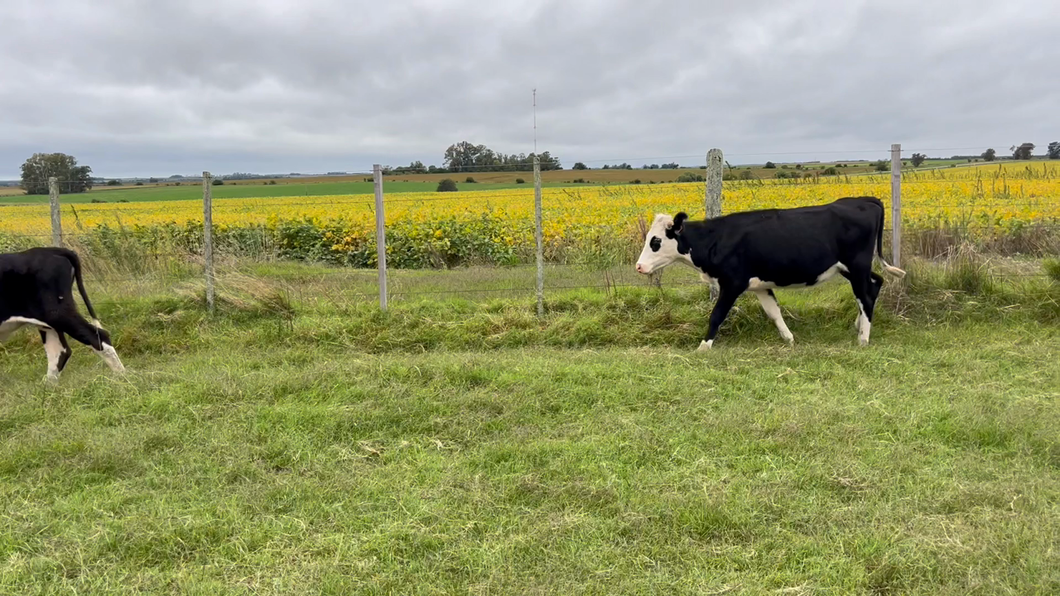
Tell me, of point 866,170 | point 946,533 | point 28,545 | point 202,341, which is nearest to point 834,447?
point 946,533

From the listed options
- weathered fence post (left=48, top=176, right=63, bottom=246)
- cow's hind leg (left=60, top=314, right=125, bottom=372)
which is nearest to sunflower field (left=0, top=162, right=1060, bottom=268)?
weathered fence post (left=48, top=176, right=63, bottom=246)

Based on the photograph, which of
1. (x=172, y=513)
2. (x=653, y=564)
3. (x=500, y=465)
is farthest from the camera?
(x=500, y=465)

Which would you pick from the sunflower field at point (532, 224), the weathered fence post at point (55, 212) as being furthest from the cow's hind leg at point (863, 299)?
the weathered fence post at point (55, 212)

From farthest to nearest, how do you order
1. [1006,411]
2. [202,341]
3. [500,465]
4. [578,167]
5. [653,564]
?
1. [578,167]
2. [202,341]
3. [1006,411]
4. [500,465]
5. [653,564]

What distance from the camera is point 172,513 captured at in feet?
12.4

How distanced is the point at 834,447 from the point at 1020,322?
15.4ft

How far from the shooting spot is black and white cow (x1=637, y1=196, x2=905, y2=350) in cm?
725

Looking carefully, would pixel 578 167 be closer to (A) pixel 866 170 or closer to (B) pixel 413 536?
(A) pixel 866 170

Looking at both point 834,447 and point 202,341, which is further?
point 202,341

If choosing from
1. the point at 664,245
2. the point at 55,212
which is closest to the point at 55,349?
the point at 55,212

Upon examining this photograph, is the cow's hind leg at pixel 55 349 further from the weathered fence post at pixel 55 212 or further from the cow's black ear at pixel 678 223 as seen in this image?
the cow's black ear at pixel 678 223

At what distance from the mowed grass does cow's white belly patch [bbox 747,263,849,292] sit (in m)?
0.58

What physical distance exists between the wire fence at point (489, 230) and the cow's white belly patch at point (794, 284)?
1.32 m

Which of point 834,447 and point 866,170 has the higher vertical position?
point 866,170
